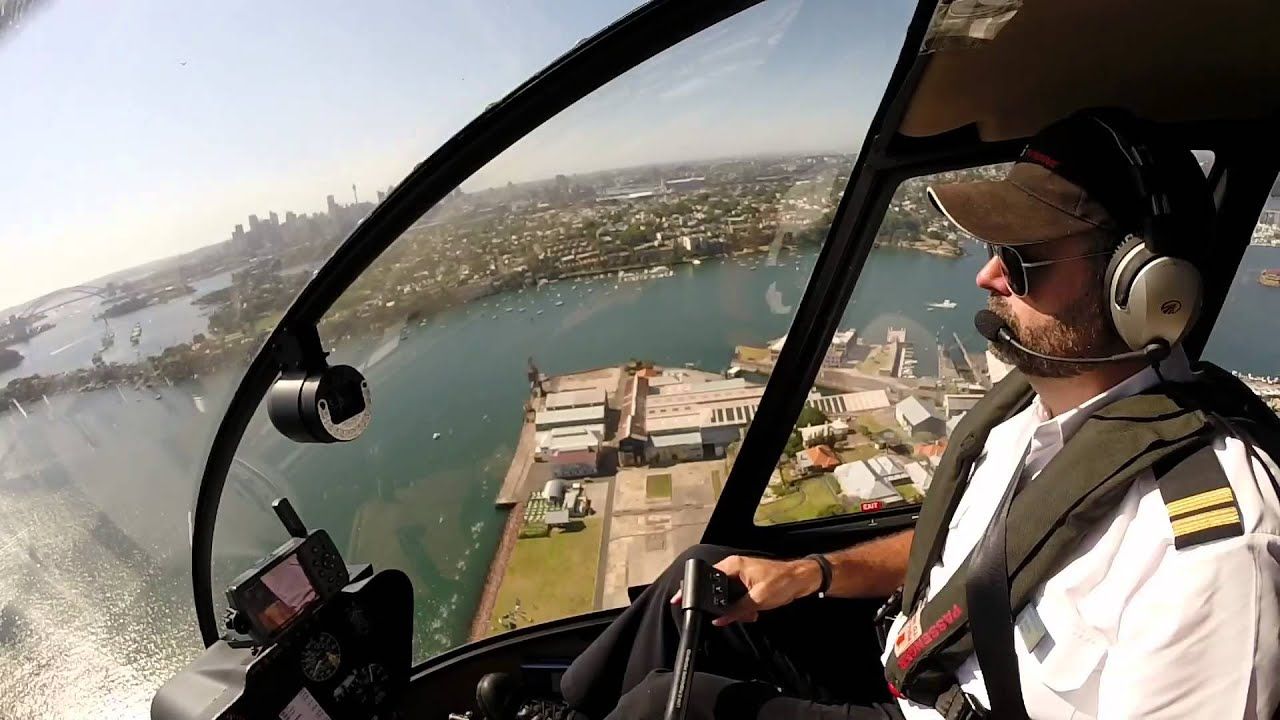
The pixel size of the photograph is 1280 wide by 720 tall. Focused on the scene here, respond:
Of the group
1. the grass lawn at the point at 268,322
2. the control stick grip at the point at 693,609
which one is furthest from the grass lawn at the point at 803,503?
the grass lawn at the point at 268,322

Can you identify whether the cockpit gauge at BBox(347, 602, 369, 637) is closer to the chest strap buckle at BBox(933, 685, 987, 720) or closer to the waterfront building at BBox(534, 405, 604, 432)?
the waterfront building at BBox(534, 405, 604, 432)

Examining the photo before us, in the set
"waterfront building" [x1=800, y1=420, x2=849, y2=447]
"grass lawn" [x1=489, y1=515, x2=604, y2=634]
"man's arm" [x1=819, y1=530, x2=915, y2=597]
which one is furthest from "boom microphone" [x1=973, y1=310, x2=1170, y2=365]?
"grass lawn" [x1=489, y1=515, x2=604, y2=634]

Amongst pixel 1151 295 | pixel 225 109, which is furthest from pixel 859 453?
pixel 225 109

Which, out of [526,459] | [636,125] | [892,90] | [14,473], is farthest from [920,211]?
[14,473]

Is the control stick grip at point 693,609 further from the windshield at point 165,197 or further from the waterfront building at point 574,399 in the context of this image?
the windshield at point 165,197

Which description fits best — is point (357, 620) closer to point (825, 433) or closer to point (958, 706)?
point (958, 706)
